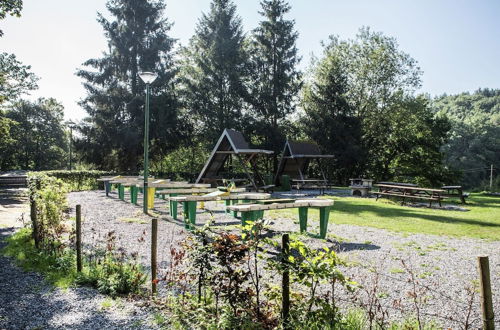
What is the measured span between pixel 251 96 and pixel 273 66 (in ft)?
11.3

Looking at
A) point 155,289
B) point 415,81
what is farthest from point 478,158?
point 155,289

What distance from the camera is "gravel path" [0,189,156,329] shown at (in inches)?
136

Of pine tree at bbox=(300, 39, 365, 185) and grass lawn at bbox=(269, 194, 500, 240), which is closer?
grass lawn at bbox=(269, 194, 500, 240)

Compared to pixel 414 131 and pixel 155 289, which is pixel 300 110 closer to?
pixel 414 131

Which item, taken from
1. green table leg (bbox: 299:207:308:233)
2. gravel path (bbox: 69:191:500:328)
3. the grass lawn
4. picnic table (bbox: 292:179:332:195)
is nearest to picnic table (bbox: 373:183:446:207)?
the grass lawn

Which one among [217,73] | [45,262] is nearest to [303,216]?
[45,262]

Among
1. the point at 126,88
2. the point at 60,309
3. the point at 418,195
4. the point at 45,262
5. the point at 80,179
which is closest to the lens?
the point at 60,309

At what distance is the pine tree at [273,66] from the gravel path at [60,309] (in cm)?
2596

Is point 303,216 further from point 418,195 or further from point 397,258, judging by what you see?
point 418,195

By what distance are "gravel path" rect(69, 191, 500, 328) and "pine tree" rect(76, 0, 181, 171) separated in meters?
17.7

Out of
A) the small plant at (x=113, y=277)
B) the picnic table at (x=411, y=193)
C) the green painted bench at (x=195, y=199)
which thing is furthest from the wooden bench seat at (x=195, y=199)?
the picnic table at (x=411, y=193)

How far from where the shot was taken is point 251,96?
3020cm

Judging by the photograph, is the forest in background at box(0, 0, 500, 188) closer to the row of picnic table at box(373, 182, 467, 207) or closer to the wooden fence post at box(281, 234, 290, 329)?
the row of picnic table at box(373, 182, 467, 207)

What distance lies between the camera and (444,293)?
438 cm
